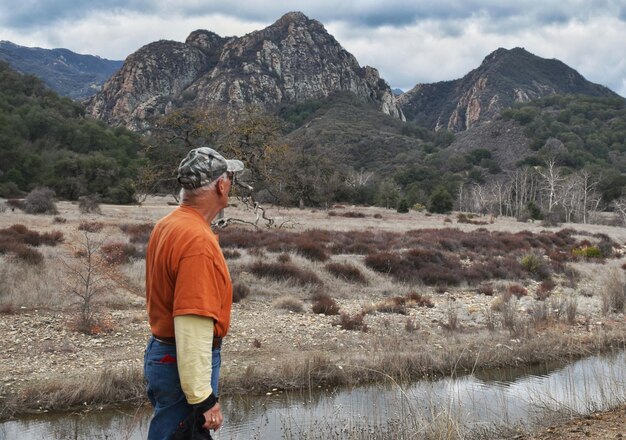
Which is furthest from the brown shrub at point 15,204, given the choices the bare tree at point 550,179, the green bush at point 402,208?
the bare tree at point 550,179

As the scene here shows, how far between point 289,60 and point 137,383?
137000mm

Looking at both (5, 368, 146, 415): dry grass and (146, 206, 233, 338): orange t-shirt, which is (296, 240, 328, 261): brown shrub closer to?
(5, 368, 146, 415): dry grass

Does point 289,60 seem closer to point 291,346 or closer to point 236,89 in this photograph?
point 236,89

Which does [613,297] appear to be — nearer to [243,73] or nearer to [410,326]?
[410,326]

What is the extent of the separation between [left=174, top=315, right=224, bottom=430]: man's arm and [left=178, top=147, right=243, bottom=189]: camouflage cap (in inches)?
28.9

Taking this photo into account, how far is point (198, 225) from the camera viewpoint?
287 cm

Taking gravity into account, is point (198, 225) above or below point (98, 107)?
below

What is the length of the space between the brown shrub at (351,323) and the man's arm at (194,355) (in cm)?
937

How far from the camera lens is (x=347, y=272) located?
671 inches

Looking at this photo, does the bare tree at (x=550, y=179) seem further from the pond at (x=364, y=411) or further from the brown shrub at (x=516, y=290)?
the pond at (x=364, y=411)

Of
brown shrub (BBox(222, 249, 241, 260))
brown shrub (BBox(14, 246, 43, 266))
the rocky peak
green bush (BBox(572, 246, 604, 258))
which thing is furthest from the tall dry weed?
the rocky peak

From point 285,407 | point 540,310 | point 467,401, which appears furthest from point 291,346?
point 540,310

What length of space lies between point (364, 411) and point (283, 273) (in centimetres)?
874

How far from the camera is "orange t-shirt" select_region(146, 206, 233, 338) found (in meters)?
2.67
